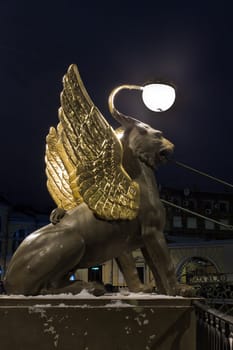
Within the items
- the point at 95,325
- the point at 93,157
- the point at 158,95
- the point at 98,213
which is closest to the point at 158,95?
the point at 158,95

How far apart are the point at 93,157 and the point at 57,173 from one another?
68 centimetres

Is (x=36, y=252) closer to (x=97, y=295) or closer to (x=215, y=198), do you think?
(x=97, y=295)

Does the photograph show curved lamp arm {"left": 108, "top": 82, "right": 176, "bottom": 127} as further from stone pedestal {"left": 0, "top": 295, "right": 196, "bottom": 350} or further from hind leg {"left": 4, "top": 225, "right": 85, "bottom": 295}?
stone pedestal {"left": 0, "top": 295, "right": 196, "bottom": 350}

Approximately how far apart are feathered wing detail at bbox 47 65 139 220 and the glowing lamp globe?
631 mm

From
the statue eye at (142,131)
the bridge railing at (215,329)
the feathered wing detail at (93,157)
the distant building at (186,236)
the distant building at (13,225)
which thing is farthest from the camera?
the distant building at (13,225)

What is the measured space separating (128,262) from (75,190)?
697mm

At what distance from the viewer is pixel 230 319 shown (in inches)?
73.7

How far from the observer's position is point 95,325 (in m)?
2.58

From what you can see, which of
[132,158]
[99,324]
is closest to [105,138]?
[132,158]

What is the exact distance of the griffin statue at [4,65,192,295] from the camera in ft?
9.02

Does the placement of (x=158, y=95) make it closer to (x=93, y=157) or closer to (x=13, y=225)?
(x=93, y=157)

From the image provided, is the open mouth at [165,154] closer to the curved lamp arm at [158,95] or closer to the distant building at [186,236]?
the curved lamp arm at [158,95]

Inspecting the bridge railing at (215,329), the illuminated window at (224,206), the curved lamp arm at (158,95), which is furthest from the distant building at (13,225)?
the bridge railing at (215,329)

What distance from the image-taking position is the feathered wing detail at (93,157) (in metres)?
2.90
